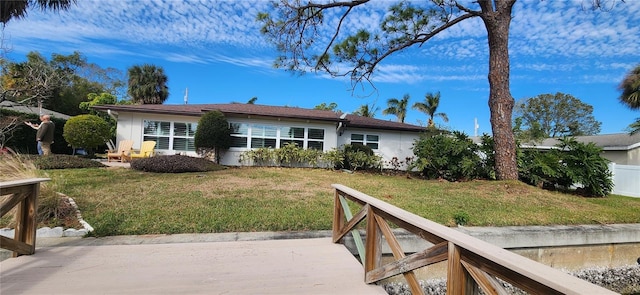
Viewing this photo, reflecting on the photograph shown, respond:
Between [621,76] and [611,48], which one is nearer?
[611,48]

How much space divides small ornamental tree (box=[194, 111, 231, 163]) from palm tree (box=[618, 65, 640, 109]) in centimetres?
2154

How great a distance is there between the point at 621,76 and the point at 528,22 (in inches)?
570

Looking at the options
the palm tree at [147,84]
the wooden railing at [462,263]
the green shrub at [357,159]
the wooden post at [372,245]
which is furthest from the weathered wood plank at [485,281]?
the palm tree at [147,84]

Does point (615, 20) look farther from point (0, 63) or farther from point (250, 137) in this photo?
point (0, 63)

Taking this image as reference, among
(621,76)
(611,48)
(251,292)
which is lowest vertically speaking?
(251,292)

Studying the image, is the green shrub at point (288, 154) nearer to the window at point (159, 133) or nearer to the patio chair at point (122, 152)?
the window at point (159, 133)

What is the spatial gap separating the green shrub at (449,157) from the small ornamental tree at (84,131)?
13.7 meters

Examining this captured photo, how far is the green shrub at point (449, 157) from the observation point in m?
9.39

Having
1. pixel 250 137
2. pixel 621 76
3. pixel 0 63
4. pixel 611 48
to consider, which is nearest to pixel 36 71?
pixel 0 63

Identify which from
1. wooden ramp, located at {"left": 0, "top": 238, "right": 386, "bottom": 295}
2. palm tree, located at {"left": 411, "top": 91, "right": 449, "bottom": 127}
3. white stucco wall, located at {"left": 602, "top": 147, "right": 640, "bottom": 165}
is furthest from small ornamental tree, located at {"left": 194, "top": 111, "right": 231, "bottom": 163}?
palm tree, located at {"left": 411, "top": 91, "right": 449, "bottom": 127}

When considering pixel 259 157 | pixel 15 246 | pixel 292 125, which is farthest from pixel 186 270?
pixel 292 125

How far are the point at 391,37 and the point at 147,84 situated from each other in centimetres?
2422

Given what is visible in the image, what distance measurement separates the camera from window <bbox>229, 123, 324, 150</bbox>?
515 inches

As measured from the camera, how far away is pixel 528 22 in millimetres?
8578
